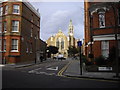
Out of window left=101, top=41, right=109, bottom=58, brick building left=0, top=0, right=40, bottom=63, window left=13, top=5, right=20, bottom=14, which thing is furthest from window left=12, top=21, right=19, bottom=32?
window left=101, top=41, right=109, bottom=58

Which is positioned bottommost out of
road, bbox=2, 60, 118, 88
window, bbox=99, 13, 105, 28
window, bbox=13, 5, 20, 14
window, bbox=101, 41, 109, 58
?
road, bbox=2, 60, 118, 88

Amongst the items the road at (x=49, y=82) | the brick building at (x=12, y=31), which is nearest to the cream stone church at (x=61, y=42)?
the brick building at (x=12, y=31)

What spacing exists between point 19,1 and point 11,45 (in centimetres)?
867

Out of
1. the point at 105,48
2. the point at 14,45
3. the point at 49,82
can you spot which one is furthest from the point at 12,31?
the point at 49,82

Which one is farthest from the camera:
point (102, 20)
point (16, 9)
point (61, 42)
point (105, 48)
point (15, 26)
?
point (61, 42)

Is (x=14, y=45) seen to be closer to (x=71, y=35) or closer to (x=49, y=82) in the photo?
(x=49, y=82)

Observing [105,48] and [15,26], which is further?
[15,26]

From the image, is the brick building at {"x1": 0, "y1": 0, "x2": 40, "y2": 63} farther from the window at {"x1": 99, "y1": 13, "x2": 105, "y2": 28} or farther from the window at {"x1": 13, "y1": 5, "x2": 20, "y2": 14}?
the window at {"x1": 99, "y1": 13, "x2": 105, "y2": 28}

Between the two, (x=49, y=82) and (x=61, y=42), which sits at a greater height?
(x=61, y=42)

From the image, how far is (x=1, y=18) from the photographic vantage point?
3578 centimetres

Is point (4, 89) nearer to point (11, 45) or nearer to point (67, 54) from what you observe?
point (11, 45)

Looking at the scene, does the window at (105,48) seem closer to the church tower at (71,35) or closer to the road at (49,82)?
the road at (49,82)

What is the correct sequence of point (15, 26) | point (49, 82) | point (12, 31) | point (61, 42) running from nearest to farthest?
point (49, 82) < point (12, 31) < point (15, 26) < point (61, 42)

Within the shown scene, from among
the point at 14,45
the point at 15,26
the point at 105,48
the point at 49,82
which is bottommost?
the point at 49,82
